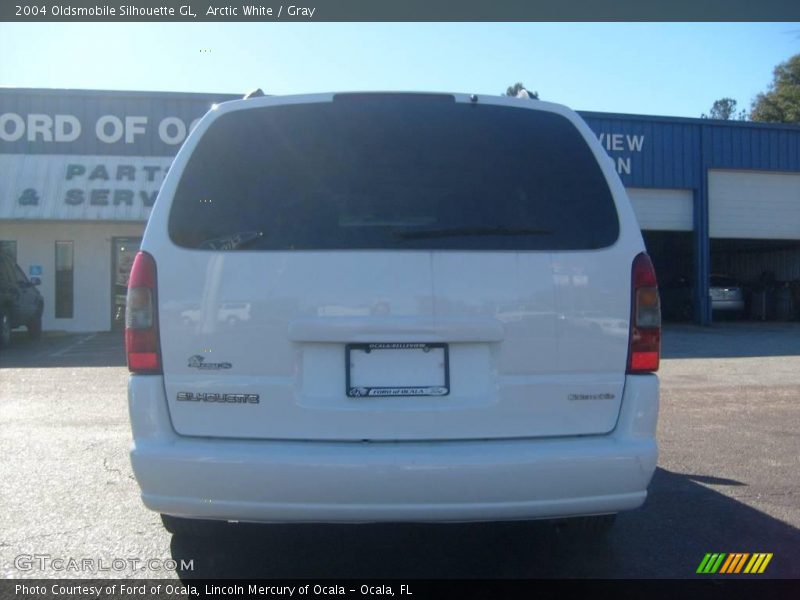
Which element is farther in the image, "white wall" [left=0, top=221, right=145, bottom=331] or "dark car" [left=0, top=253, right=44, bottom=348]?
"white wall" [left=0, top=221, right=145, bottom=331]

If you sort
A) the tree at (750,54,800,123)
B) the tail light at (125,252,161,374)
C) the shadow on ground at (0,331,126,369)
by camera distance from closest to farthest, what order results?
the tail light at (125,252,161,374), the shadow on ground at (0,331,126,369), the tree at (750,54,800,123)

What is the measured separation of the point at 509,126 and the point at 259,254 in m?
1.24

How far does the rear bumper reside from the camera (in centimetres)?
311

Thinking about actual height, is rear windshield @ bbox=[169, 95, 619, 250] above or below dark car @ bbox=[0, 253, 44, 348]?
above

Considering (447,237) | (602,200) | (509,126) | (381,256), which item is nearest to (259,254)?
(381,256)

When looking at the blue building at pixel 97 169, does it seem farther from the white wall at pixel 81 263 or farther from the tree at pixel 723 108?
the tree at pixel 723 108

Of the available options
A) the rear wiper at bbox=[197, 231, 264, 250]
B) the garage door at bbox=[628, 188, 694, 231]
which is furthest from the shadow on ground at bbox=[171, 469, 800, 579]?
the garage door at bbox=[628, 188, 694, 231]

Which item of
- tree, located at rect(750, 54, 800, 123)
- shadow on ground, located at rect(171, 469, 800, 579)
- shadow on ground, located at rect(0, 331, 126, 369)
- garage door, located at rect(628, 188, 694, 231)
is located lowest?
shadow on ground, located at rect(171, 469, 800, 579)

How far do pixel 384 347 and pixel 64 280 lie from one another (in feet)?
62.7

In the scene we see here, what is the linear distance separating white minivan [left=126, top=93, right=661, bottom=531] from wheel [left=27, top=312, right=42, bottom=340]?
15.1 m

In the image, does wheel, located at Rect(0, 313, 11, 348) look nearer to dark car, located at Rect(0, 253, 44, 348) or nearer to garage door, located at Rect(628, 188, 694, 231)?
dark car, located at Rect(0, 253, 44, 348)

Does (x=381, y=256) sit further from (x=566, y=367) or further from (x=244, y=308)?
(x=566, y=367)

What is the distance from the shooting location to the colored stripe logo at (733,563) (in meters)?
3.89

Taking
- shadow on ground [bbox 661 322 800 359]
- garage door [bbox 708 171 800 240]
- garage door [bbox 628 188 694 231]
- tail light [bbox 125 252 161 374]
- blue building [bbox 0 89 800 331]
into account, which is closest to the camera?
tail light [bbox 125 252 161 374]
